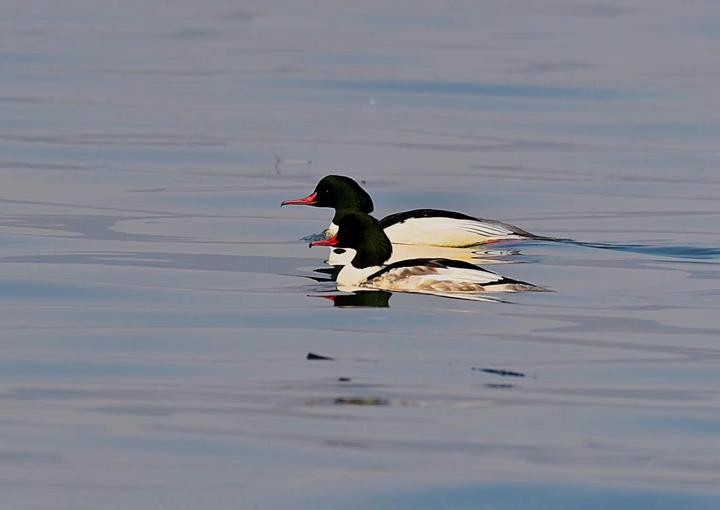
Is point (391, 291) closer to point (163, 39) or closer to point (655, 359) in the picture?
point (655, 359)

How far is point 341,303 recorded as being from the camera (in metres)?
11.0

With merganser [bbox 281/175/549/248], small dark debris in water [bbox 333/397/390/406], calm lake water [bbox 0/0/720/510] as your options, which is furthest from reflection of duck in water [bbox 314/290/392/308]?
small dark debris in water [bbox 333/397/390/406]

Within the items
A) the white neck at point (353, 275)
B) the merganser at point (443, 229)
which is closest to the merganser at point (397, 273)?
the white neck at point (353, 275)

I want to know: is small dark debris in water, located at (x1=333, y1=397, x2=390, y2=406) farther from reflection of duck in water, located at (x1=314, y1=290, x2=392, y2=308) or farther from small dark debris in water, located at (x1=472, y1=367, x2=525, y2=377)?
reflection of duck in water, located at (x1=314, y1=290, x2=392, y2=308)

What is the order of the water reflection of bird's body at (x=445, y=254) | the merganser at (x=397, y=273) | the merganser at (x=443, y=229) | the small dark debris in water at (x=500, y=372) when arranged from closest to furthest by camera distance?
the small dark debris in water at (x=500, y=372) < the merganser at (x=397, y=273) < the water reflection of bird's body at (x=445, y=254) < the merganser at (x=443, y=229)

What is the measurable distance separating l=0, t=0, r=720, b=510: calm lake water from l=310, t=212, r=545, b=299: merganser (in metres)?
0.26

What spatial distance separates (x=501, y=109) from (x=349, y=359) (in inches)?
608

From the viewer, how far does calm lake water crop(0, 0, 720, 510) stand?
6902mm

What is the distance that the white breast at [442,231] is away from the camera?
46.4ft

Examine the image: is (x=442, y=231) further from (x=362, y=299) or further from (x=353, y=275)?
(x=362, y=299)

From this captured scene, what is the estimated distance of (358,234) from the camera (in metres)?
11.8

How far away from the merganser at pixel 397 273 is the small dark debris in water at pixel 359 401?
10.4 ft

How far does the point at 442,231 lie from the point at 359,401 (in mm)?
6464

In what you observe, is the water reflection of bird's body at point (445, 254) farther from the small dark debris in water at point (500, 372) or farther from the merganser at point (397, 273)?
the small dark debris in water at point (500, 372)
